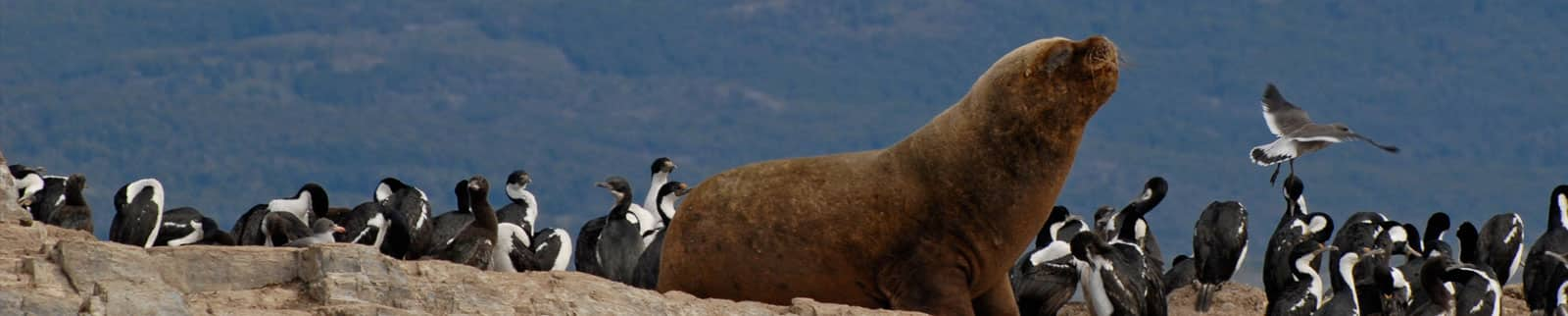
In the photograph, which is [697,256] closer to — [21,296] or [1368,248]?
[21,296]

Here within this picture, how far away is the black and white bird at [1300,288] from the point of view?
685 inches

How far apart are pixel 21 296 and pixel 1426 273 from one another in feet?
39.6

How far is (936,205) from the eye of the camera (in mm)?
12016

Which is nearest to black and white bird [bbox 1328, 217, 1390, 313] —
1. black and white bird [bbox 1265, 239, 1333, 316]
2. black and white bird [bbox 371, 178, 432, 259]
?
black and white bird [bbox 1265, 239, 1333, 316]

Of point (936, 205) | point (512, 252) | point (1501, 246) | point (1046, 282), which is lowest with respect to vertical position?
point (1501, 246)

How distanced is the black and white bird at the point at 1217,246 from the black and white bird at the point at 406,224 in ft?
20.8

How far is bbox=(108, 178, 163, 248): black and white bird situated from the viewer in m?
22.9

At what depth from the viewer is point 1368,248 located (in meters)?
21.3

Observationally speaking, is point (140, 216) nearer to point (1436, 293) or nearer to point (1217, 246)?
point (1217, 246)

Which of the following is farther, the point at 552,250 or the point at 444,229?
the point at 444,229

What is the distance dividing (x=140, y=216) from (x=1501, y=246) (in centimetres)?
1218

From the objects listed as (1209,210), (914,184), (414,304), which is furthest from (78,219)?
(414,304)

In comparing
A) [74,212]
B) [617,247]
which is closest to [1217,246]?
[617,247]

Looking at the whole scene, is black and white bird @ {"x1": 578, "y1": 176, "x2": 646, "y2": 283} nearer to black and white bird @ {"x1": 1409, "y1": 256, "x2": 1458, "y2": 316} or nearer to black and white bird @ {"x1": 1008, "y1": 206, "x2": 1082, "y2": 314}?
black and white bird @ {"x1": 1008, "y1": 206, "x2": 1082, "y2": 314}
